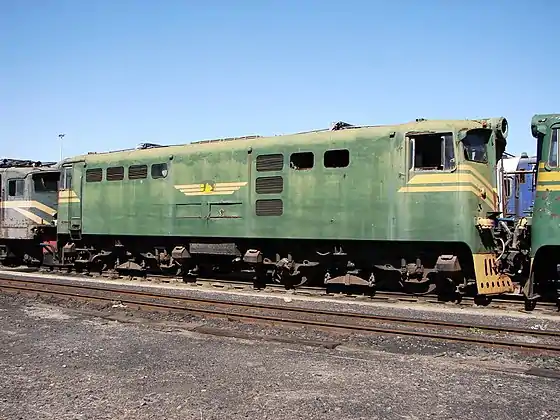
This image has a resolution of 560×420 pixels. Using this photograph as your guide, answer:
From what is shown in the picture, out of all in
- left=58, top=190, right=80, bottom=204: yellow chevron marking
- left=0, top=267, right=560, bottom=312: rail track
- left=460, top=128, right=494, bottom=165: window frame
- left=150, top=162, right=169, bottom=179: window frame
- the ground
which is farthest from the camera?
left=58, top=190, right=80, bottom=204: yellow chevron marking

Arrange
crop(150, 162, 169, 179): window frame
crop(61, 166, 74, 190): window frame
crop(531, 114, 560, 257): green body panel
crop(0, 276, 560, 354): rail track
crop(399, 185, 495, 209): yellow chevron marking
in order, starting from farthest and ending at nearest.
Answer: crop(61, 166, 74, 190): window frame → crop(150, 162, 169, 179): window frame → crop(399, 185, 495, 209): yellow chevron marking → crop(531, 114, 560, 257): green body panel → crop(0, 276, 560, 354): rail track

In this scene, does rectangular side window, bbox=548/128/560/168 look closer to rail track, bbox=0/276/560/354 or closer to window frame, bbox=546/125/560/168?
window frame, bbox=546/125/560/168

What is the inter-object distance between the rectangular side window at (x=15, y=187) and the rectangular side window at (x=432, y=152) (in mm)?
14579

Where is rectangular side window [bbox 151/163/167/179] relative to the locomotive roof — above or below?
below

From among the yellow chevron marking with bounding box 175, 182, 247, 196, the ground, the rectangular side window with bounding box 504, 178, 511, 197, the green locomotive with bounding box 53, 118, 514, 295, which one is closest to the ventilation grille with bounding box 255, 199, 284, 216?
the green locomotive with bounding box 53, 118, 514, 295

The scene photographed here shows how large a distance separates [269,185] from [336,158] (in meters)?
1.89

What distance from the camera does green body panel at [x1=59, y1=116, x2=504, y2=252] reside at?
475 inches

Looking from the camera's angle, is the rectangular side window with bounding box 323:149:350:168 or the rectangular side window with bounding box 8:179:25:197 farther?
the rectangular side window with bounding box 8:179:25:197

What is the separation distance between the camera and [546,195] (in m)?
10.8

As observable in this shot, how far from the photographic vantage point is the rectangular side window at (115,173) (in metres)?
17.3

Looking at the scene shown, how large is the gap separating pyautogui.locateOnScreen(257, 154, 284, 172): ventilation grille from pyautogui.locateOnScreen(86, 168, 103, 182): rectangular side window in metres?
5.87

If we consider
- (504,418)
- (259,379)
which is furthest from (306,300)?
(504,418)

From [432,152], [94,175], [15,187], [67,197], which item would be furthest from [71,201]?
[432,152]

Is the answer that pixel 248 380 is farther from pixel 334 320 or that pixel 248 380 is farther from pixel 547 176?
pixel 547 176
